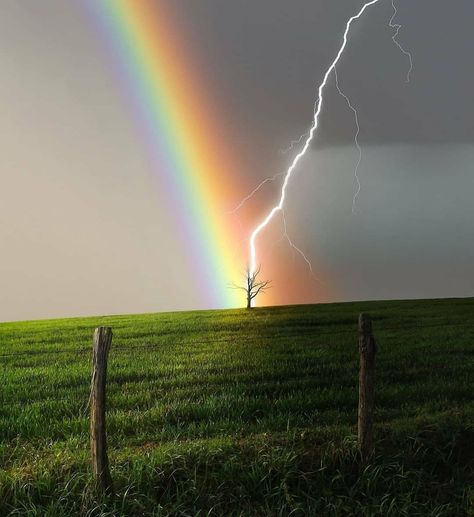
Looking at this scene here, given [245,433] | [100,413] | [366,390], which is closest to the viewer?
[100,413]

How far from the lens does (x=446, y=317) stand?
95.6 ft

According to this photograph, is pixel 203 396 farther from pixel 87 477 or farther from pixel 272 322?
pixel 272 322

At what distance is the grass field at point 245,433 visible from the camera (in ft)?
23.6

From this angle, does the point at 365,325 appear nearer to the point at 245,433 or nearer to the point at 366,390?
the point at 366,390

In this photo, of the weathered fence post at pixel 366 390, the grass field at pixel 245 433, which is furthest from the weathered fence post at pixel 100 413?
the weathered fence post at pixel 366 390

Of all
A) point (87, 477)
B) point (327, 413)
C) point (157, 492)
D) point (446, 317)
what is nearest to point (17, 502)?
point (87, 477)

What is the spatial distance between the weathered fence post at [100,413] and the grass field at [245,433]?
0.23m

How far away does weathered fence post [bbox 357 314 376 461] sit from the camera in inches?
323

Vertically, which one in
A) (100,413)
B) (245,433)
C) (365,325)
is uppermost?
(365,325)

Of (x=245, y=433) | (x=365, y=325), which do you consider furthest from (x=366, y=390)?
(x=245, y=433)

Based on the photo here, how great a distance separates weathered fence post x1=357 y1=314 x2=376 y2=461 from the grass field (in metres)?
0.21

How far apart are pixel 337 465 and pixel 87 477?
3198 mm

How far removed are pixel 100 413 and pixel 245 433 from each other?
3031 mm

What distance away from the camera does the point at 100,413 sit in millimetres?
7066
